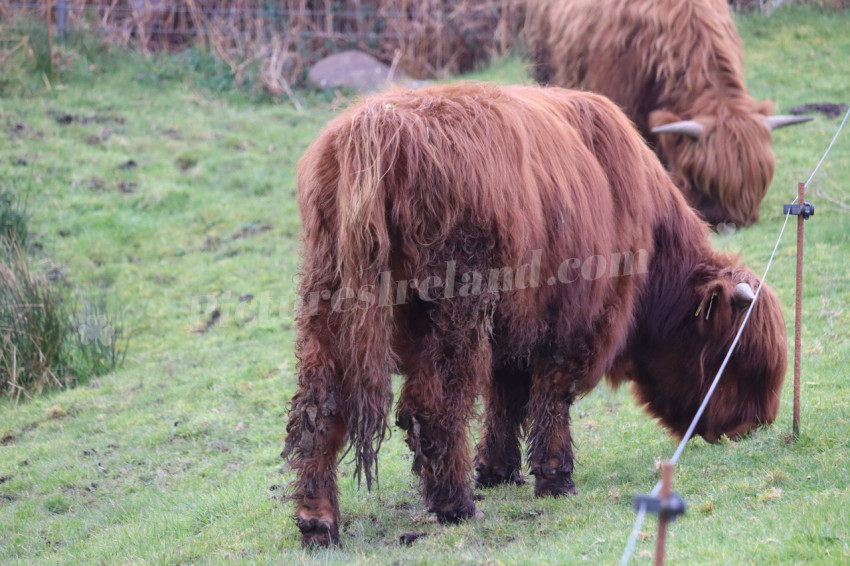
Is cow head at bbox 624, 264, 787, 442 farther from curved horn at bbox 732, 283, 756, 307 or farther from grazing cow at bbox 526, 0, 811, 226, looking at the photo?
grazing cow at bbox 526, 0, 811, 226

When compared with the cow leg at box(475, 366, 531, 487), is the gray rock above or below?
above

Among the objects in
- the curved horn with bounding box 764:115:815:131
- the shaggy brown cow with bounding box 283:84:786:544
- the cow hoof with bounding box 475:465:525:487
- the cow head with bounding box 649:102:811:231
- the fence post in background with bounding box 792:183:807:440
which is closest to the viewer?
the shaggy brown cow with bounding box 283:84:786:544

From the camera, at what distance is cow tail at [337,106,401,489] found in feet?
11.7

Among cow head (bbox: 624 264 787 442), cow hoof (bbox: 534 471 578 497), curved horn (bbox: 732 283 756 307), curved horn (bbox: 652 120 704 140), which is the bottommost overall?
cow hoof (bbox: 534 471 578 497)

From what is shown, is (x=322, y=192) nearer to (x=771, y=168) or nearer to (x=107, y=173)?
(x=771, y=168)

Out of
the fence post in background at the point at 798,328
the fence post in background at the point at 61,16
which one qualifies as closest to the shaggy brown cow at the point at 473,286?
the fence post in background at the point at 798,328

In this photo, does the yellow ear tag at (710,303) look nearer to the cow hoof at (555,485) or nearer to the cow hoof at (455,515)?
the cow hoof at (555,485)

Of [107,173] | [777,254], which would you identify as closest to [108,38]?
[107,173]

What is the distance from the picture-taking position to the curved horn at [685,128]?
882 cm

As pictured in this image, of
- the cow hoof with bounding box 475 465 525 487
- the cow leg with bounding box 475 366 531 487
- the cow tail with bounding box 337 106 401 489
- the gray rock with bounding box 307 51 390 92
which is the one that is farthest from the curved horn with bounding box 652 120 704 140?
the gray rock with bounding box 307 51 390 92

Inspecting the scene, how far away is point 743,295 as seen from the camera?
4.75 meters

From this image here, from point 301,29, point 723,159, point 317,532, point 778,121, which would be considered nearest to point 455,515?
point 317,532

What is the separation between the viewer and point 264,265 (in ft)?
31.1

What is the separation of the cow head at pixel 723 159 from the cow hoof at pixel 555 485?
500 centimetres
